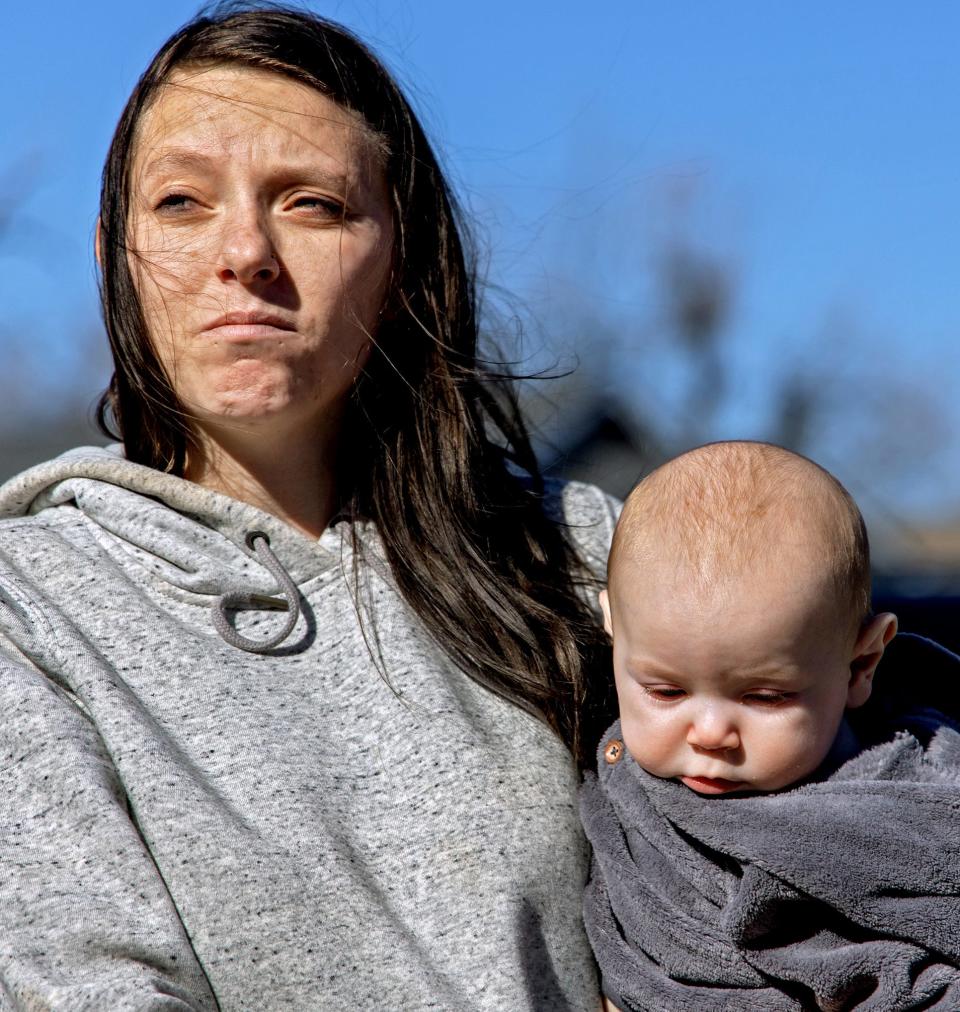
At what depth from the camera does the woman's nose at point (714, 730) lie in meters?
1.69

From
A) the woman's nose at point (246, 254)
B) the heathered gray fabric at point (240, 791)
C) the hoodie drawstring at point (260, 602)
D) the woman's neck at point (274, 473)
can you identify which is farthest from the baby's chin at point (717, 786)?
the woman's nose at point (246, 254)

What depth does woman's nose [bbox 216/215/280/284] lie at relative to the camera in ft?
6.51

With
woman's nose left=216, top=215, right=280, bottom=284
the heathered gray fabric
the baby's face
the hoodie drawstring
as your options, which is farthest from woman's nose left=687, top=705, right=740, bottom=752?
woman's nose left=216, top=215, right=280, bottom=284

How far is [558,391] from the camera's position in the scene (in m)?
3.16

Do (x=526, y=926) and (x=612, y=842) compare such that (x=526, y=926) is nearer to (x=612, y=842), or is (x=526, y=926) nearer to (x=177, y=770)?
(x=612, y=842)

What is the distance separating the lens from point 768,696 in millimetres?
1701

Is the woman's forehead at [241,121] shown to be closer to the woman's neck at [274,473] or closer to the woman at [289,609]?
the woman at [289,609]

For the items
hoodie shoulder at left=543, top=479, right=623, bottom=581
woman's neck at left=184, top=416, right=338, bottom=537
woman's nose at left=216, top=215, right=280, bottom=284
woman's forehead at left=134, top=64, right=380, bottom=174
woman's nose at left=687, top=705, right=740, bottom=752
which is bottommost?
woman's nose at left=687, top=705, right=740, bottom=752

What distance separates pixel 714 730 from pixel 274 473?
0.90 metres

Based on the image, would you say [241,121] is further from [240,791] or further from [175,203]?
[240,791]

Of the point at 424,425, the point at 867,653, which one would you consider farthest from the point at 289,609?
the point at 867,653

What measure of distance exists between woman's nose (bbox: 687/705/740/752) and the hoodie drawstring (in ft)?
2.01

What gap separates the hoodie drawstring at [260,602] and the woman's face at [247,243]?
19cm

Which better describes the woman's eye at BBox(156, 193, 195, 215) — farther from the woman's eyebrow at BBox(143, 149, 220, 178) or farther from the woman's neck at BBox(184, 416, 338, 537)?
the woman's neck at BBox(184, 416, 338, 537)
